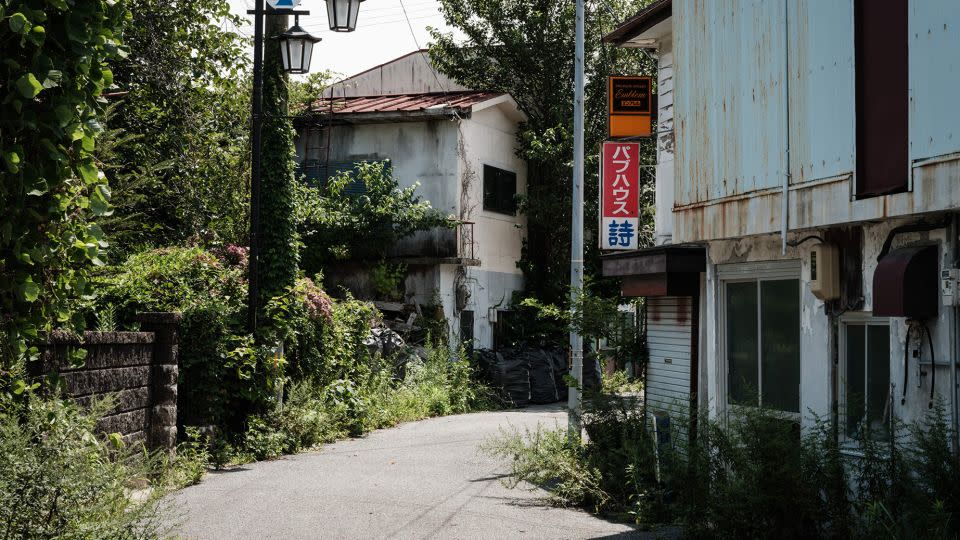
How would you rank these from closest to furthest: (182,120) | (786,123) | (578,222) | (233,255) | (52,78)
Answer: (52,78), (786,123), (578,222), (233,255), (182,120)

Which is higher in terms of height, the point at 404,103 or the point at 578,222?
the point at 404,103

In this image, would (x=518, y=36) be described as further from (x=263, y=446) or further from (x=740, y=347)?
(x=740, y=347)

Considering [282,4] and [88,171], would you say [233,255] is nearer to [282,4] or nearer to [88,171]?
[282,4]

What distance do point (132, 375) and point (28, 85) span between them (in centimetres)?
707

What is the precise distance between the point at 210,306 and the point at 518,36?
1767 cm

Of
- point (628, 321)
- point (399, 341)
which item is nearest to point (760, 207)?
point (628, 321)

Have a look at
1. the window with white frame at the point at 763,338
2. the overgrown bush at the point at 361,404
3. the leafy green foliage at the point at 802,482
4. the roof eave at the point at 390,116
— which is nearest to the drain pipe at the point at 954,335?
the leafy green foliage at the point at 802,482

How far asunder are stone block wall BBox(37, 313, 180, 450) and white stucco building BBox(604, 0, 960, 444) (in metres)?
6.50

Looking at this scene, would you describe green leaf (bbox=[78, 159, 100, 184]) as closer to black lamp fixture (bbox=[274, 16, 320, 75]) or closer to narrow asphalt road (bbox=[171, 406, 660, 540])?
narrow asphalt road (bbox=[171, 406, 660, 540])

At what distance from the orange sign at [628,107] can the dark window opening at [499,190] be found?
13393mm

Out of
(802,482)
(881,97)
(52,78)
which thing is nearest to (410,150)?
(881,97)

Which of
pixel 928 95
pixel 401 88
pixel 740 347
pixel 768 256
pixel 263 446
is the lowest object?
pixel 263 446

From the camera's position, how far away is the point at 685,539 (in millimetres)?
9594

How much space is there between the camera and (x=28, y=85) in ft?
19.9
